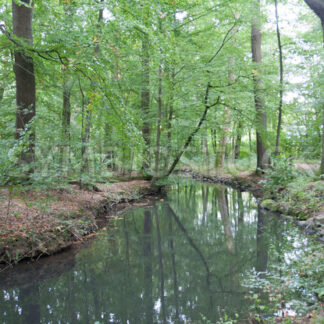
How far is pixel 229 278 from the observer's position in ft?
14.3

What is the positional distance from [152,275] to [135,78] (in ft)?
24.9

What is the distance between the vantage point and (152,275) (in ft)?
15.2

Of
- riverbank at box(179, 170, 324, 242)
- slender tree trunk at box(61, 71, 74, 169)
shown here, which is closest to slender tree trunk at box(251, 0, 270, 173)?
riverbank at box(179, 170, 324, 242)

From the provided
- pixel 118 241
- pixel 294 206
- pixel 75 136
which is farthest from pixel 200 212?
pixel 75 136

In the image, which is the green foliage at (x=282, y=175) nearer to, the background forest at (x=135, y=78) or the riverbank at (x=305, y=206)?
the riverbank at (x=305, y=206)

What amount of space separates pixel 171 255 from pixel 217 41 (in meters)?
7.89

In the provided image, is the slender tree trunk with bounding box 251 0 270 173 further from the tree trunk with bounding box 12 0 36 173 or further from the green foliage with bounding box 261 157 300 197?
the tree trunk with bounding box 12 0 36 173

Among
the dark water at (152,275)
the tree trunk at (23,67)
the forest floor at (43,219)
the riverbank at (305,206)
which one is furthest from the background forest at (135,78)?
the riverbank at (305,206)

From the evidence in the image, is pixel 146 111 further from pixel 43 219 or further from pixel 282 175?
pixel 43 219

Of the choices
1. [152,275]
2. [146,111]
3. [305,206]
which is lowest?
[152,275]

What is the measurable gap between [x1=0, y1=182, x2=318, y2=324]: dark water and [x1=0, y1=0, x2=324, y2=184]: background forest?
1699 mm

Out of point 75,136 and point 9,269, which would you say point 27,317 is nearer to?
point 9,269

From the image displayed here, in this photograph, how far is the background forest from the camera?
525 centimetres

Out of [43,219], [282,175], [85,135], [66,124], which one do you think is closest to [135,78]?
[85,135]
